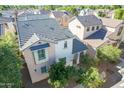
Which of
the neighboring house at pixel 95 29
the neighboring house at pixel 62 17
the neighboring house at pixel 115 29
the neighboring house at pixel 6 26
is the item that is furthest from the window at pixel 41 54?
the neighboring house at pixel 62 17

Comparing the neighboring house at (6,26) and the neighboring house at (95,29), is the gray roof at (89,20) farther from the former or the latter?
the neighboring house at (6,26)

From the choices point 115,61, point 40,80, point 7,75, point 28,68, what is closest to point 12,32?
point 28,68

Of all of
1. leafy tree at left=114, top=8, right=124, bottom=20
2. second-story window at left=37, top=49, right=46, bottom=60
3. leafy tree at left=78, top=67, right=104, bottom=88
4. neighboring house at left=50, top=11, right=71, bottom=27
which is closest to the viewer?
leafy tree at left=78, top=67, right=104, bottom=88

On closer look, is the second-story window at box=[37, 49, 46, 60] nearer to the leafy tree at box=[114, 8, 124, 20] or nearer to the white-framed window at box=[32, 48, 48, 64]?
the white-framed window at box=[32, 48, 48, 64]

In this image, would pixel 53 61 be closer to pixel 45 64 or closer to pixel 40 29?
pixel 45 64

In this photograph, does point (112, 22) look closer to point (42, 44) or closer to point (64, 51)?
point (64, 51)

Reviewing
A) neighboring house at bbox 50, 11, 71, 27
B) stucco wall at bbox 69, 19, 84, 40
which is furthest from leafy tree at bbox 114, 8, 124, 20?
neighboring house at bbox 50, 11, 71, 27
